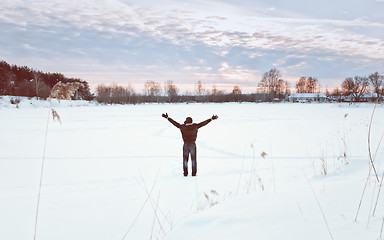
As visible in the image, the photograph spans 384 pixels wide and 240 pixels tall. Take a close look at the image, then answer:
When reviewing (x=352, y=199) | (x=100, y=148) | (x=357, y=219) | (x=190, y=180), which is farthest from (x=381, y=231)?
(x=100, y=148)

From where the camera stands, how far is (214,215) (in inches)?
94.2

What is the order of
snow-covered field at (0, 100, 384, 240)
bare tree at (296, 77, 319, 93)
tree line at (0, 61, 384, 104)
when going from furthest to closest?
bare tree at (296, 77, 319, 93) < tree line at (0, 61, 384, 104) < snow-covered field at (0, 100, 384, 240)

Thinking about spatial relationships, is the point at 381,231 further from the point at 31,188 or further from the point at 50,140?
the point at 50,140

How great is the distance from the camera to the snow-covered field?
6.73 ft

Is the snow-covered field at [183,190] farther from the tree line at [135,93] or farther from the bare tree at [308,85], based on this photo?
the bare tree at [308,85]

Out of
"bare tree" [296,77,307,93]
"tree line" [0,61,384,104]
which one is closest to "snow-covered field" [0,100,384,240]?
"tree line" [0,61,384,104]

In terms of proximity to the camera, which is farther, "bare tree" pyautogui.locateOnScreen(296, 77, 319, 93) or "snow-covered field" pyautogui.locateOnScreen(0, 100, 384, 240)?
"bare tree" pyautogui.locateOnScreen(296, 77, 319, 93)

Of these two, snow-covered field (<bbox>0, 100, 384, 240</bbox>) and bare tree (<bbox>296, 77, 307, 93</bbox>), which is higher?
bare tree (<bbox>296, 77, 307, 93</bbox>)

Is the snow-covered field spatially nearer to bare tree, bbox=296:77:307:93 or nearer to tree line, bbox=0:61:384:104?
tree line, bbox=0:61:384:104

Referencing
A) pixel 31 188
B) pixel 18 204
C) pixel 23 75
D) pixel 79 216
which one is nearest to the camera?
pixel 79 216

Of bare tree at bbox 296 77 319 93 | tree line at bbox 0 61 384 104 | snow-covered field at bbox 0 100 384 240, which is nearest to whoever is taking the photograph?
snow-covered field at bbox 0 100 384 240

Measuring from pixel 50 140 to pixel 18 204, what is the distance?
855cm

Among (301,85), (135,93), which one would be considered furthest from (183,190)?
(301,85)

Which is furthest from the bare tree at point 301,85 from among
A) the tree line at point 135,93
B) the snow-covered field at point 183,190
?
the snow-covered field at point 183,190
